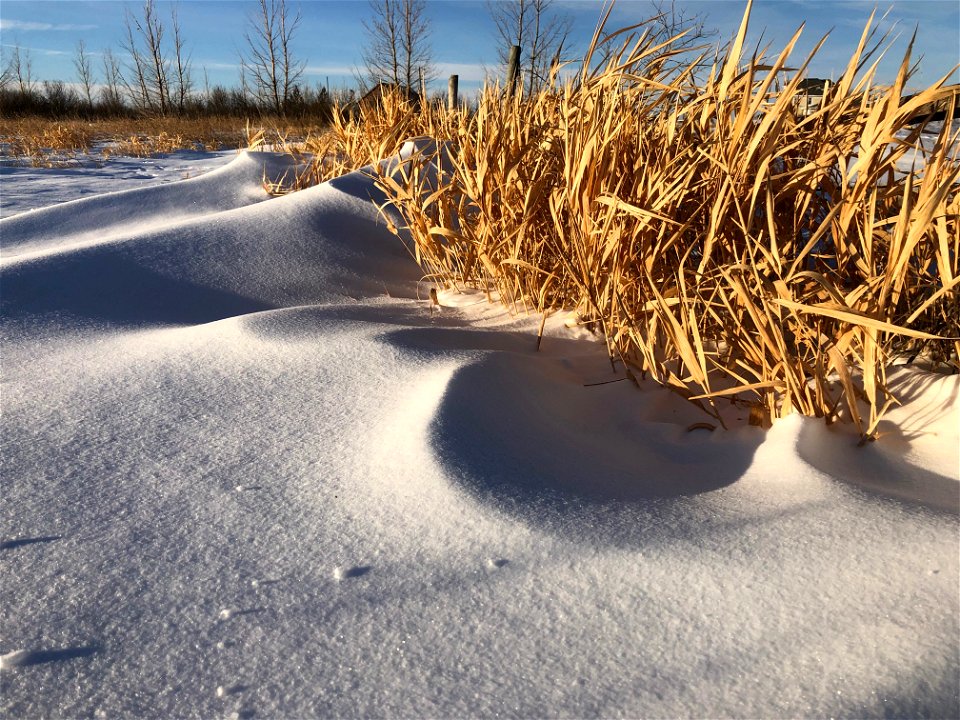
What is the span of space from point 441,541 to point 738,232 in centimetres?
80

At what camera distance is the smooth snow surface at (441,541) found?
0.58 metres

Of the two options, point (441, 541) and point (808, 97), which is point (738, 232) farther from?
point (441, 541)

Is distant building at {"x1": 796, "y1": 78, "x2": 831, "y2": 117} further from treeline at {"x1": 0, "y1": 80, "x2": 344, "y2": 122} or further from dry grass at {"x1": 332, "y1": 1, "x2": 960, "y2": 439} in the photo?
treeline at {"x1": 0, "y1": 80, "x2": 344, "y2": 122}

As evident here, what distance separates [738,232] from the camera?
1231 mm

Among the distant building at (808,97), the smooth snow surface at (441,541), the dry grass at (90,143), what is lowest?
the smooth snow surface at (441,541)

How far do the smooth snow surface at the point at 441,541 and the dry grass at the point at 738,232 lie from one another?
97mm

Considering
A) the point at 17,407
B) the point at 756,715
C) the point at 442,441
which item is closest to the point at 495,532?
the point at 442,441

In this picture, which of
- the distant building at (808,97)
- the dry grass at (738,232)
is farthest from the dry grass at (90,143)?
the distant building at (808,97)

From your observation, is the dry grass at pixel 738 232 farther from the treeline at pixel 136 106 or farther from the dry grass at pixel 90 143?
the treeline at pixel 136 106

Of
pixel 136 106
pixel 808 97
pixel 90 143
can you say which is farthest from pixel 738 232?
pixel 136 106

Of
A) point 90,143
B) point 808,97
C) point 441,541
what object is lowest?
point 441,541

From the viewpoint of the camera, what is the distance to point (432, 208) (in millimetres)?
2227

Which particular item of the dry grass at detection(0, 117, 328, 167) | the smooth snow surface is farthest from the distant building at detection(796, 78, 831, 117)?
the dry grass at detection(0, 117, 328, 167)

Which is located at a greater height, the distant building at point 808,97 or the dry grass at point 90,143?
the distant building at point 808,97
